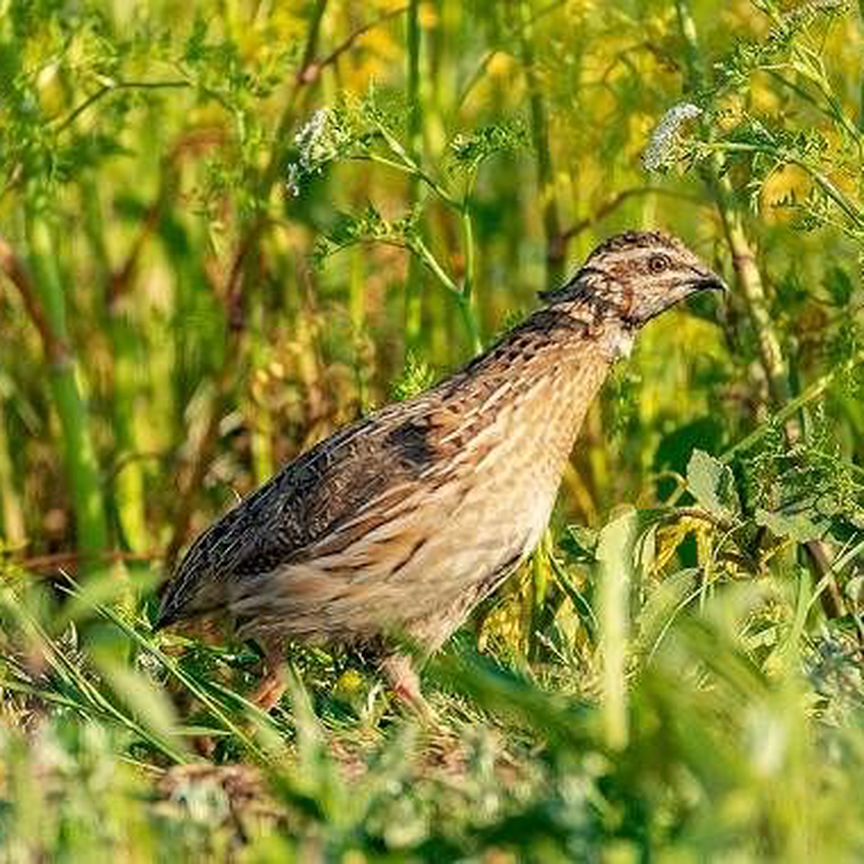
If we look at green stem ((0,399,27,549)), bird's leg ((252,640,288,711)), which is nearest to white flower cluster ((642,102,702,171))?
bird's leg ((252,640,288,711))

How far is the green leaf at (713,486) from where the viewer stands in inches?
215

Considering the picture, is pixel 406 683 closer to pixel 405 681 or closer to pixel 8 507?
pixel 405 681

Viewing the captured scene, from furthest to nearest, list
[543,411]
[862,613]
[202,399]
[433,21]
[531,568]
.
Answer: [202,399], [433,21], [531,568], [543,411], [862,613]

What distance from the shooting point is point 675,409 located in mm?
7301

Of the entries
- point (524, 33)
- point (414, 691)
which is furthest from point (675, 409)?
point (414, 691)

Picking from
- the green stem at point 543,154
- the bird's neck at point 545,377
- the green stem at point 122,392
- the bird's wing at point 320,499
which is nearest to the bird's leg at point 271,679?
the bird's wing at point 320,499

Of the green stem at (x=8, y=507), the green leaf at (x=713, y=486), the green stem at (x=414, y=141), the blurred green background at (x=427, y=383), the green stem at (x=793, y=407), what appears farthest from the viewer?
the green stem at (x=8, y=507)

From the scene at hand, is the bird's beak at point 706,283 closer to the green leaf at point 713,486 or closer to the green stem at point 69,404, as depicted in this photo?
the green leaf at point 713,486

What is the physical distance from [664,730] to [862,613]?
182cm

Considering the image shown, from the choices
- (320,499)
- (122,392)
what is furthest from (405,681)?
(122,392)

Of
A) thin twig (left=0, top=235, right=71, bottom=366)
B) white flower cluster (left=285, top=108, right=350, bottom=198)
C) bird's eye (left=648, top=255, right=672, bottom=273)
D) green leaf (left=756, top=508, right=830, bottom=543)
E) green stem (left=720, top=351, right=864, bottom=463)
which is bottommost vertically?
green leaf (left=756, top=508, right=830, bottom=543)

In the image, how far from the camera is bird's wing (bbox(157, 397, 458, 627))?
5.62 m

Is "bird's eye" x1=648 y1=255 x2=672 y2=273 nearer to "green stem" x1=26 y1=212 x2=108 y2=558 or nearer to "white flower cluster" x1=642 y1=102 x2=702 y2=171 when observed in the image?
"white flower cluster" x1=642 y1=102 x2=702 y2=171

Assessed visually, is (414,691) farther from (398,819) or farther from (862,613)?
(398,819)
